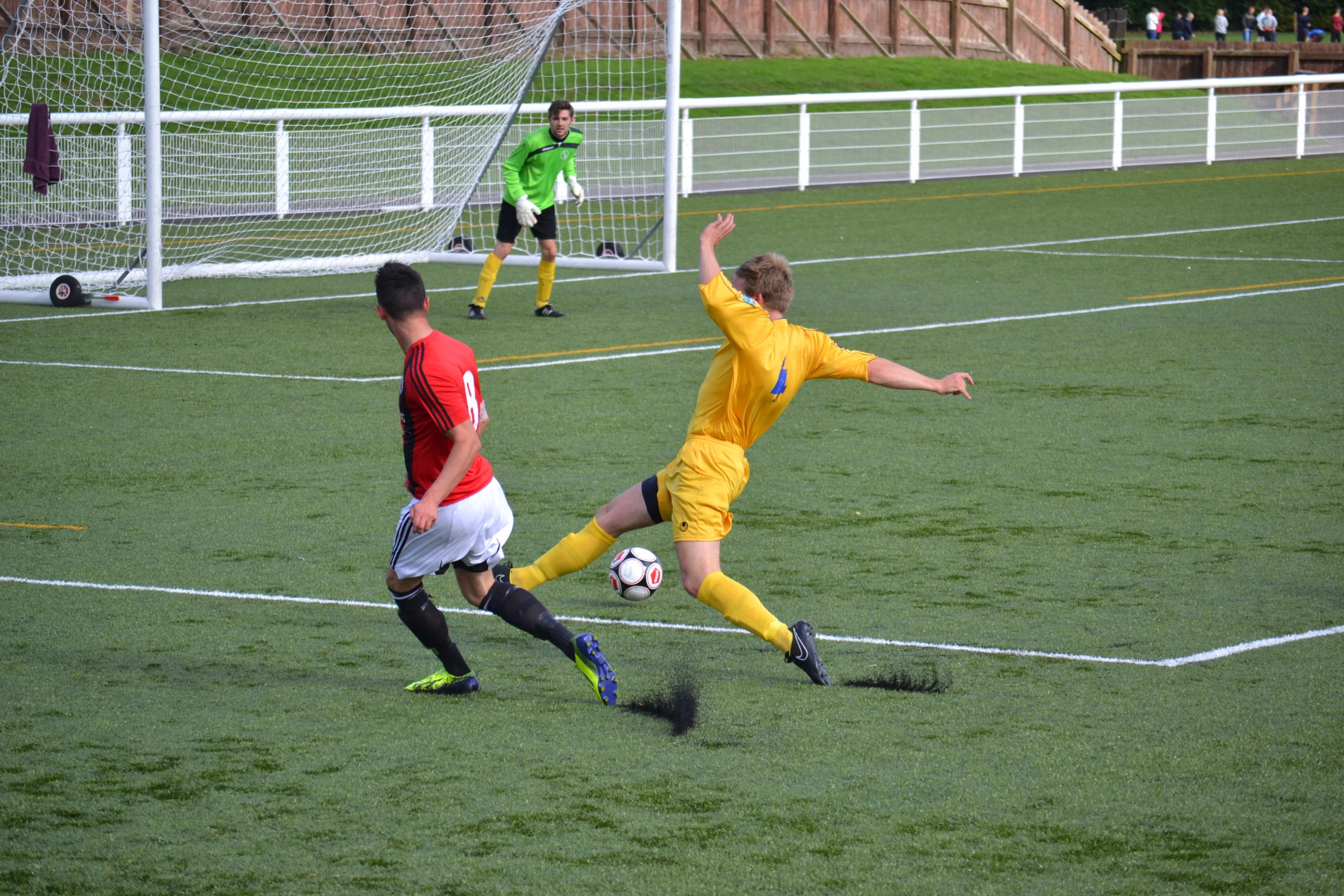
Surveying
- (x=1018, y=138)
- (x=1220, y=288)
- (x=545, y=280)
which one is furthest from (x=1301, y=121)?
(x=545, y=280)

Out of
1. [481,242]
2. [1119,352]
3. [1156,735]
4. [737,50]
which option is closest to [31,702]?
[1156,735]

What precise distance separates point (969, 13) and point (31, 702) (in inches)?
1911

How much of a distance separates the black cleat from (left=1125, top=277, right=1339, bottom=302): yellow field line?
11.1 metres

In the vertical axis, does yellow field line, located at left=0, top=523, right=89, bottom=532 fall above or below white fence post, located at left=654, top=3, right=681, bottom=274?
below

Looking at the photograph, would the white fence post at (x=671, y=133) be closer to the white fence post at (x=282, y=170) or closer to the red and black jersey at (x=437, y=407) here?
the white fence post at (x=282, y=170)

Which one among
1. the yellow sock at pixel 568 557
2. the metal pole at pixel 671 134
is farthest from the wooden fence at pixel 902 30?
the yellow sock at pixel 568 557

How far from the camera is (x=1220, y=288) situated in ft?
56.9

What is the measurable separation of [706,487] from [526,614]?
76 cm

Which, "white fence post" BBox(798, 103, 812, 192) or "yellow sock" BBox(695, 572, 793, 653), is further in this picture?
"white fence post" BBox(798, 103, 812, 192)

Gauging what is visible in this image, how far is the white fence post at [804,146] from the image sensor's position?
28062 millimetres

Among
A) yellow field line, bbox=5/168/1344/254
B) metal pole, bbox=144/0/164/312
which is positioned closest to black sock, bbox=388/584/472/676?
metal pole, bbox=144/0/164/312

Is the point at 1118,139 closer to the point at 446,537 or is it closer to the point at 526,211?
the point at 526,211

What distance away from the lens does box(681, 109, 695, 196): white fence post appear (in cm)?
2666

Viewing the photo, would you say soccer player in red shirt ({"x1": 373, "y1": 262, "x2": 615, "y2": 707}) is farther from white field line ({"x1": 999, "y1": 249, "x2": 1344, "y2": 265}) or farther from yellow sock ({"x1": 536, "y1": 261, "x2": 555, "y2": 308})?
white field line ({"x1": 999, "y1": 249, "x2": 1344, "y2": 265})
